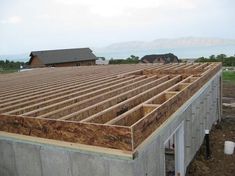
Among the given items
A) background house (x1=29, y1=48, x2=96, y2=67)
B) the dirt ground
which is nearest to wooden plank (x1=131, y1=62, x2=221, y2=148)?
the dirt ground

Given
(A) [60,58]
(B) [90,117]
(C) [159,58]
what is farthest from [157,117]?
(C) [159,58]

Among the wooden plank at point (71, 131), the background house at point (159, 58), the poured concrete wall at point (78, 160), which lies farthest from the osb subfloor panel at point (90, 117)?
the background house at point (159, 58)

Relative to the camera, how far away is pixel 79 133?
3861 millimetres

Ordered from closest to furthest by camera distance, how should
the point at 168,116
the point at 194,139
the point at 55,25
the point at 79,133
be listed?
the point at 79,133 → the point at 168,116 → the point at 194,139 → the point at 55,25

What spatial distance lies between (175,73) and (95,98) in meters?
5.15

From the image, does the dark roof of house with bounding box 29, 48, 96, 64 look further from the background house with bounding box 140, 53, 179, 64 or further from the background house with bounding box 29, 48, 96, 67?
the background house with bounding box 140, 53, 179, 64

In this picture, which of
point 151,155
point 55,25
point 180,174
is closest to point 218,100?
point 180,174

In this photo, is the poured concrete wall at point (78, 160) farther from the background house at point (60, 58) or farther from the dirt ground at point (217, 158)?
the background house at point (60, 58)

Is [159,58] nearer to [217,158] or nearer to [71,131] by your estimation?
[217,158]

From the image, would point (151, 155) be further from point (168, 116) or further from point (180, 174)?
point (180, 174)

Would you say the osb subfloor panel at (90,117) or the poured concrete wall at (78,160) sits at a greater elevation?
the osb subfloor panel at (90,117)

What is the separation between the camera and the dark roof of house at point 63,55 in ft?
130

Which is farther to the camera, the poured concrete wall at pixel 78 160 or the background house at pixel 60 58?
the background house at pixel 60 58

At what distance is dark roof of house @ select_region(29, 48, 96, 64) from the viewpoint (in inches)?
1565
